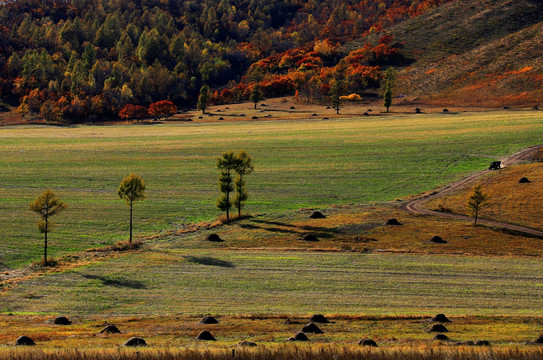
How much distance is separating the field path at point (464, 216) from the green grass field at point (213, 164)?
389 cm

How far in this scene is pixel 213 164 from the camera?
13688cm

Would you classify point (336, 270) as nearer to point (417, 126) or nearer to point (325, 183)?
point (325, 183)

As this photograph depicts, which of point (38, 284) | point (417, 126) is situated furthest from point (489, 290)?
point (417, 126)

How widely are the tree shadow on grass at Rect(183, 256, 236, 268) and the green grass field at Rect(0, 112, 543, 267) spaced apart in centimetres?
1335

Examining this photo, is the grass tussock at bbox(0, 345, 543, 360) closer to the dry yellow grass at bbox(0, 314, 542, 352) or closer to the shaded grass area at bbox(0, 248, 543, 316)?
the dry yellow grass at bbox(0, 314, 542, 352)

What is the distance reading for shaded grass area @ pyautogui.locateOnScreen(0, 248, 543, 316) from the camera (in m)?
54.8

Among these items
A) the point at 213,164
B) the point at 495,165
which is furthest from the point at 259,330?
the point at 213,164

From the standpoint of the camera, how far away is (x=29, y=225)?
88.7m

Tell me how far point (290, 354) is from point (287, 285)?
2868 cm

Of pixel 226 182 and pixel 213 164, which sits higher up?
pixel 226 182

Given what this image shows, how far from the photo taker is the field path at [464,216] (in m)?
84.1

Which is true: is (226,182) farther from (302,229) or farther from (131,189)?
(302,229)

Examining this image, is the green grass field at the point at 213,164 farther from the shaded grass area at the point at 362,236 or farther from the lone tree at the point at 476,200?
the lone tree at the point at 476,200

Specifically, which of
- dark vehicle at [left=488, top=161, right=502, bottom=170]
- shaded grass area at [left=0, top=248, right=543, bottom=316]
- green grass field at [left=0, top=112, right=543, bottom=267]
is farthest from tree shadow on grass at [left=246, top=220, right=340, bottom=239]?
dark vehicle at [left=488, top=161, right=502, bottom=170]
